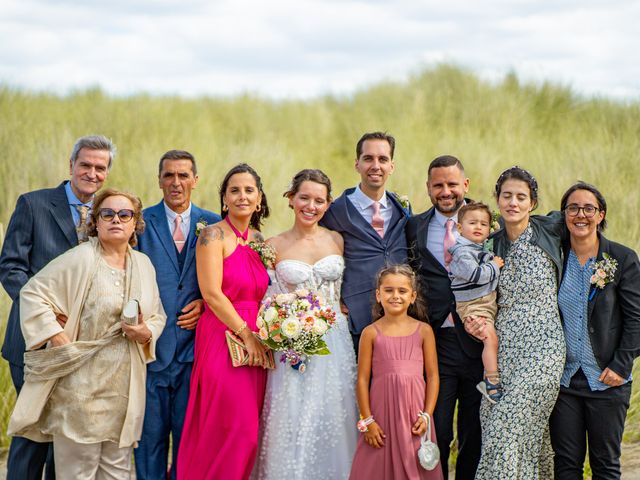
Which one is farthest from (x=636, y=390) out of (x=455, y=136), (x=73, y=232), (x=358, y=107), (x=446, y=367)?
(x=358, y=107)

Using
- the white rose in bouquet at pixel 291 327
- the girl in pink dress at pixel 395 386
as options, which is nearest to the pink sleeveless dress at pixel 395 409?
the girl in pink dress at pixel 395 386

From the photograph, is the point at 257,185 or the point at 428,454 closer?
the point at 428,454

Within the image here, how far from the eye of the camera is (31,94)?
16500 mm

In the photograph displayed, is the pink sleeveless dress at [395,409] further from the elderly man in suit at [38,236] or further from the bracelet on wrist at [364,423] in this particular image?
the elderly man in suit at [38,236]

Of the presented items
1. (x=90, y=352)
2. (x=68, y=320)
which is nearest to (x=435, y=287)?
(x=90, y=352)

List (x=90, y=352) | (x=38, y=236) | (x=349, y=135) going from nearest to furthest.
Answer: (x=90, y=352), (x=38, y=236), (x=349, y=135)

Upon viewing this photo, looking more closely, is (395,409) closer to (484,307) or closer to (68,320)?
(484,307)

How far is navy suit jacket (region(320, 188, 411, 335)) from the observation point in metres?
4.97

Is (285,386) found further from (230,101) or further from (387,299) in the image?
(230,101)

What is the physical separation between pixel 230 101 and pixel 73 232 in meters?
14.2

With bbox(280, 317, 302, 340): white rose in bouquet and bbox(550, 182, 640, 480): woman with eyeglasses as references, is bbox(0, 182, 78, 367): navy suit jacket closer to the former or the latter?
bbox(280, 317, 302, 340): white rose in bouquet

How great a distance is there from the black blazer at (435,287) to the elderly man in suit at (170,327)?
1.49 meters

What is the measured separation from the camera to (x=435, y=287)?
16.1 ft

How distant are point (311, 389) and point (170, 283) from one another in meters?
1.18
